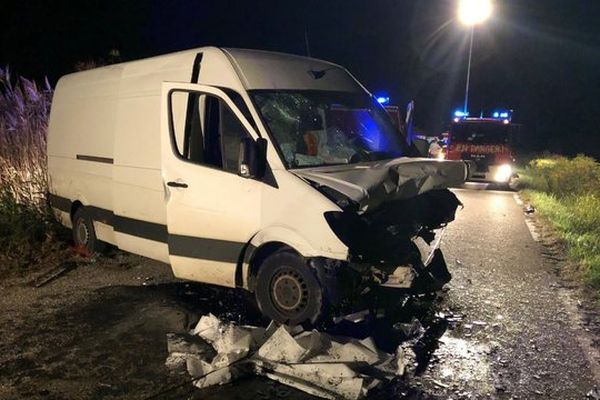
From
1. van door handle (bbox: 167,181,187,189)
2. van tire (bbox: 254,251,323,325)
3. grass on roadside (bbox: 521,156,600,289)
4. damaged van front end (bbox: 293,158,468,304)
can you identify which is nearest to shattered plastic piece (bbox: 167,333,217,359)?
van tire (bbox: 254,251,323,325)

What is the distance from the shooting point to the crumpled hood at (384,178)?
4.56 meters

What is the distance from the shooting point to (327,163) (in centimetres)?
530

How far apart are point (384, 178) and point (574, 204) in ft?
25.0

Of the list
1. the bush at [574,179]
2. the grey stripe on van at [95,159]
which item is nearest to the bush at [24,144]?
the grey stripe on van at [95,159]

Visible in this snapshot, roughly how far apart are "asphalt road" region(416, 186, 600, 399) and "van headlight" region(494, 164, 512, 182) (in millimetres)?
7276

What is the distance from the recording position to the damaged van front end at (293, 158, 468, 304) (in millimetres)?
4488

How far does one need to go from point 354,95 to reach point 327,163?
122 centimetres

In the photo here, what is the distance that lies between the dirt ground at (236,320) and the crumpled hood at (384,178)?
1.21 meters

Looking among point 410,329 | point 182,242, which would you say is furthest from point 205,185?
point 410,329

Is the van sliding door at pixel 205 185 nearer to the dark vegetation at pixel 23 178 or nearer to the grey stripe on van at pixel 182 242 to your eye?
the grey stripe on van at pixel 182 242

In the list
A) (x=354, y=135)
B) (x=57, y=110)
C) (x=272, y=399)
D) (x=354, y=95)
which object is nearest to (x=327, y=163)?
(x=354, y=135)

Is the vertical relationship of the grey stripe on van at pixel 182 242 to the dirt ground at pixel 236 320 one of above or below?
above

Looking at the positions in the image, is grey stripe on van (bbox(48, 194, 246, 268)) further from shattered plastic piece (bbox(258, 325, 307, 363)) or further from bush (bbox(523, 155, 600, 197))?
bush (bbox(523, 155, 600, 197))

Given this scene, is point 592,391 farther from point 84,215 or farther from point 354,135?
point 84,215
